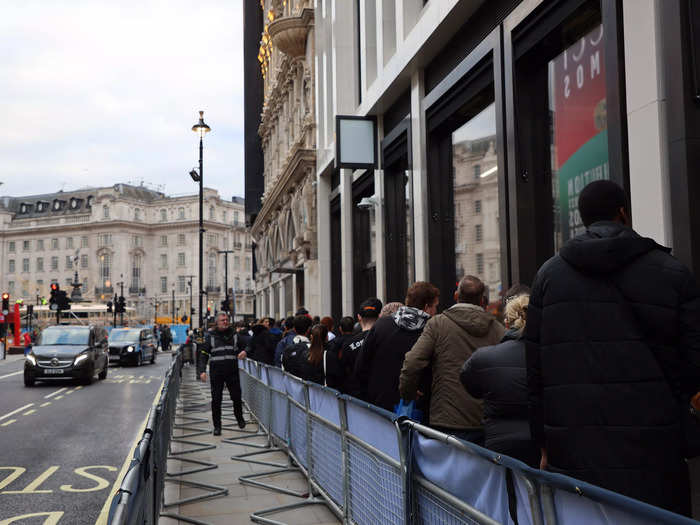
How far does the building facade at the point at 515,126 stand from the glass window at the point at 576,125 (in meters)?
0.02

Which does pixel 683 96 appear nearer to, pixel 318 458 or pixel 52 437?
pixel 318 458

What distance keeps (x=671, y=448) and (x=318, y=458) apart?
177 inches

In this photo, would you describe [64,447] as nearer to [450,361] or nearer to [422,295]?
[422,295]

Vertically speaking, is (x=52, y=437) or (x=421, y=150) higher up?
(x=421, y=150)

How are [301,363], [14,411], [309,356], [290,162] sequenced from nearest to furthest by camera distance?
[309,356] → [301,363] → [14,411] → [290,162]

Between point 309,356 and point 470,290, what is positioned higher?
point 470,290

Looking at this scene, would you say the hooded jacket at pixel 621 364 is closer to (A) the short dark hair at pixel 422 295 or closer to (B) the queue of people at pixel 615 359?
(B) the queue of people at pixel 615 359

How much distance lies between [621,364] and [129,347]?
33.4 meters

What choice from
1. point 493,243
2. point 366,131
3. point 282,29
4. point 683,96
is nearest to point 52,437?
point 493,243

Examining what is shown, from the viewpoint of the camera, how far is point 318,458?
7051mm

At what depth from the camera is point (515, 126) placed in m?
9.20

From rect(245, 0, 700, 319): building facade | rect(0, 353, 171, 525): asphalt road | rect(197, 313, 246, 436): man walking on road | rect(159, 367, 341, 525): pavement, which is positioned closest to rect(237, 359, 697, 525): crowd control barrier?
rect(159, 367, 341, 525): pavement

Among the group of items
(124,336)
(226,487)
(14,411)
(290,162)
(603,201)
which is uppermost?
(290,162)

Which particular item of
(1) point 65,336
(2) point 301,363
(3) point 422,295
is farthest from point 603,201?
(1) point 65,336
